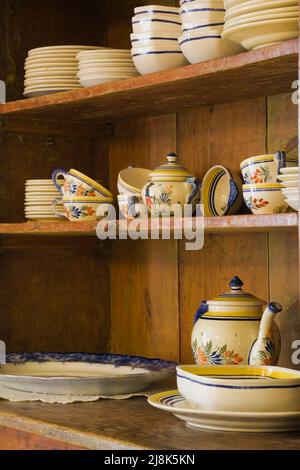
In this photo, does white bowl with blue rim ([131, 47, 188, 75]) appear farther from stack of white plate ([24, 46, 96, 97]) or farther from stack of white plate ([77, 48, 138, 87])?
stack of white plate ([24, 46, 96, 97])

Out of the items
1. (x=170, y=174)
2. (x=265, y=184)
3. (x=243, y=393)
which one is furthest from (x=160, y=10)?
(x=243, y=393)

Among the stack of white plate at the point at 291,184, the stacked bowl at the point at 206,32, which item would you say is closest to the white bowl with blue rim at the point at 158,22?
the stacked bowl at the point at 206,32

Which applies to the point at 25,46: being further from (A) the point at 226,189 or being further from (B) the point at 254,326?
(B) the point at 254,326

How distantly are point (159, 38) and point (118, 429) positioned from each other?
829mm

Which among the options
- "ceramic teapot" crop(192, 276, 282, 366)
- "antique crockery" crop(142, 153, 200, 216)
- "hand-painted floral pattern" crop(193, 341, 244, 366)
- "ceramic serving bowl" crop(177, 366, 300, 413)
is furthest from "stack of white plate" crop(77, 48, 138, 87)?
"ceramic serving bowl" crop(177, 366, 300, 413)

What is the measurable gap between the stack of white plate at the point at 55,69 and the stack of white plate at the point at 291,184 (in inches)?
30.2

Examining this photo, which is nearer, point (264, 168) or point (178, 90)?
point (264, 168)

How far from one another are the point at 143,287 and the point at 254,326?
64 centimetres

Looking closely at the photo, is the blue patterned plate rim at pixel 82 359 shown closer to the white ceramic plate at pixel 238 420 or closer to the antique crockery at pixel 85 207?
the antique crockery at pixel 85 207

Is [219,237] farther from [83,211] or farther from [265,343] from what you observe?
A: [265,343]

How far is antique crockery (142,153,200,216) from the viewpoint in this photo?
2139 millimetres

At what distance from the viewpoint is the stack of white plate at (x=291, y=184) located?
1.76 metres

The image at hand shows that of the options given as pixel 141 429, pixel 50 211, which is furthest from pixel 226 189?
pixel 141 429

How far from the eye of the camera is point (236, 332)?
79.7 inches
